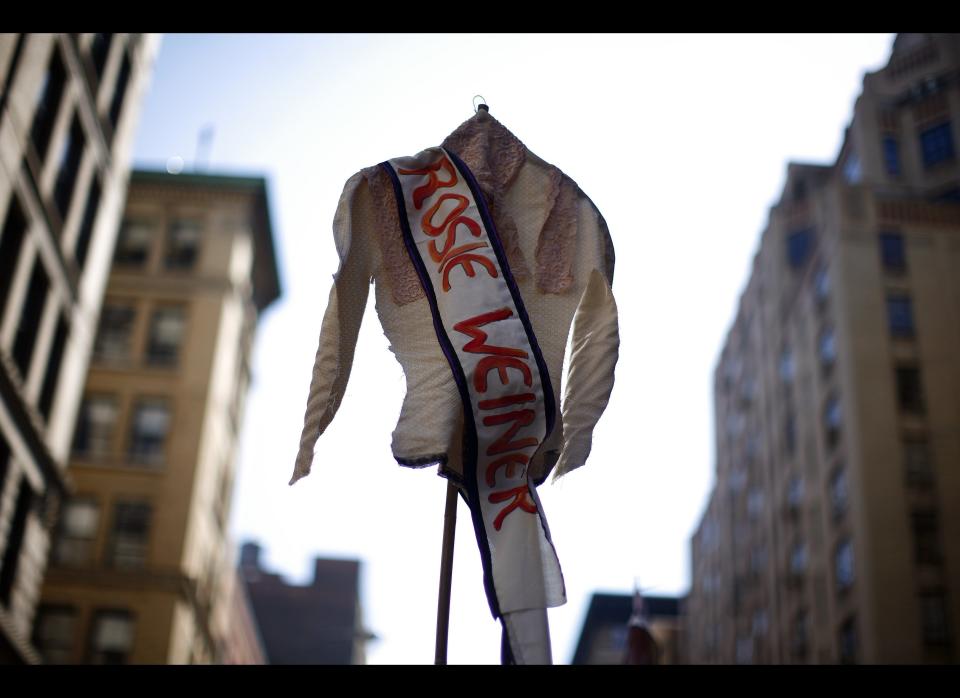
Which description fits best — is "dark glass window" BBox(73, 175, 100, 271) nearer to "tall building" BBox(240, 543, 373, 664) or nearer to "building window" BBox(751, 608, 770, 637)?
"building window" BBox(751, 608, 770, 637)

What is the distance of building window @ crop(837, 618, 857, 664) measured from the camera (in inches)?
1671

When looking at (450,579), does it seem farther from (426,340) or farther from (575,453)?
(426,340)

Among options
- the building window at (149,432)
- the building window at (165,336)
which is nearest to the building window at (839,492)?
the building window at (149,432)

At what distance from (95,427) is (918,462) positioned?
28.6 metres

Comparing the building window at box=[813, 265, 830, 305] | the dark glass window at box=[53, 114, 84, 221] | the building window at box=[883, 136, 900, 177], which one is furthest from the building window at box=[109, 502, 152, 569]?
the building window at box=[883, 136, 900, 177]

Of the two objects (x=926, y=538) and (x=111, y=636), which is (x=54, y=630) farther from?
(x=926, y=538)

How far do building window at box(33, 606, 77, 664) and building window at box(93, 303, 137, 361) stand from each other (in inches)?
361

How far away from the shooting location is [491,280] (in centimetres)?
631

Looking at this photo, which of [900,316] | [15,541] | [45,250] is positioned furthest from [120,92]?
[900,316]

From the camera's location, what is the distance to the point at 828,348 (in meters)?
48.6

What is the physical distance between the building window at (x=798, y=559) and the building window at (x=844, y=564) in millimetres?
3974

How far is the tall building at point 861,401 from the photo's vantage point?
41938 millimetres

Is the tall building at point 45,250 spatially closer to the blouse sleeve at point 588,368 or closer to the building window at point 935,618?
the blouse sleeve at point 588,368
